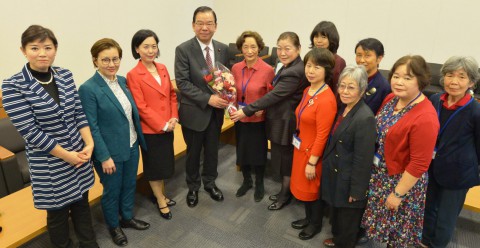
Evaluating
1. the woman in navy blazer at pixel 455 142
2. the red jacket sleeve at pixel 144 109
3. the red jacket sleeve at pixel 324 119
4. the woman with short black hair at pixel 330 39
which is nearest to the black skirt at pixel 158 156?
the red jacket sleeve at pixel 144 109

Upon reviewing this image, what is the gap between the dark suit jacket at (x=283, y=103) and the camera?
2242 millimetres

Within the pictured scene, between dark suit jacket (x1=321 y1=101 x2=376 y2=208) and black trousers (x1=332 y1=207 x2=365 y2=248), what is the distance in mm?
71

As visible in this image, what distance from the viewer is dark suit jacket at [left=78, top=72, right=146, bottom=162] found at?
1875 mm

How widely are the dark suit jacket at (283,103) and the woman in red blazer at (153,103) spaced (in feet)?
2.03

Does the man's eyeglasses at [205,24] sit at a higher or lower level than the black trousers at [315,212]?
higher

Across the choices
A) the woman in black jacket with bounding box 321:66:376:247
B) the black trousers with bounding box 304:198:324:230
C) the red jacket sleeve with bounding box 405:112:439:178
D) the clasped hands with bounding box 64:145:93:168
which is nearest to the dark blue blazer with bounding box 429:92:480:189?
the red jacket sleeve with bounding box 405:112:439:178

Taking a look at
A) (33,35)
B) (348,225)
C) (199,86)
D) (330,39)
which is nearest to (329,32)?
(330,39)

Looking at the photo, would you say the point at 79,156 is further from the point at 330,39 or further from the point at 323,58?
the point at 330,39

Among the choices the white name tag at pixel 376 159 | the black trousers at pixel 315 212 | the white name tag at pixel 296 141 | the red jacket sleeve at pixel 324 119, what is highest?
the red jacket sleeve at pixel 324 119

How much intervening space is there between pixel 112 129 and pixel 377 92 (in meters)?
1.77

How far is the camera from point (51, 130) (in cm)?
165

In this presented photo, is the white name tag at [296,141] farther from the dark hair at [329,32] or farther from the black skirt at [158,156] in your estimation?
the black skirt at [158,156]

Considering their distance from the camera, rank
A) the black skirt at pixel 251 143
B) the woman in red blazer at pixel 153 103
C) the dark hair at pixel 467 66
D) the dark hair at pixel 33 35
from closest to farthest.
Result: the dark hair at pixel 33 35 < the dark hair at pixel 467 66 < the woman in red blazer at pixel 153 103 < the black skirt at pixel 251 143

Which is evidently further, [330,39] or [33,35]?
[330,39]
